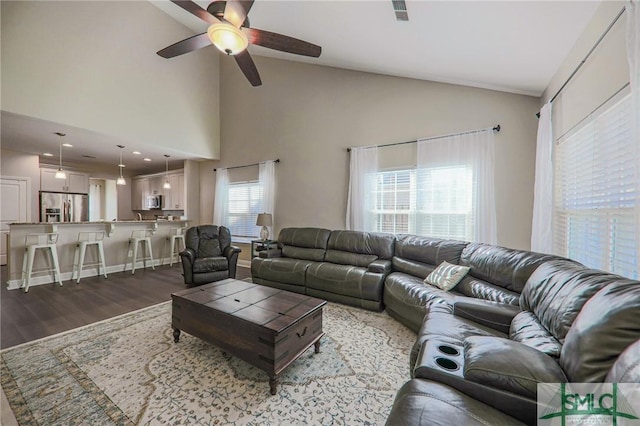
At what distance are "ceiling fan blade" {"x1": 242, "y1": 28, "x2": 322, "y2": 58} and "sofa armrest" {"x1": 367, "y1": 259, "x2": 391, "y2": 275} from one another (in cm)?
259

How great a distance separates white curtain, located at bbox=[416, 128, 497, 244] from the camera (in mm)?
3199

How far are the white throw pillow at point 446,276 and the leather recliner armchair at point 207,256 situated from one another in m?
3.17

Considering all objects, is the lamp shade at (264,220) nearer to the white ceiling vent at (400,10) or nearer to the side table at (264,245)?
the side table at (264,245)

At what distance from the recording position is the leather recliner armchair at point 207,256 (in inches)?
155

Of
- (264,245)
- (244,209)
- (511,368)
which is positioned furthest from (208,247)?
(511,368)

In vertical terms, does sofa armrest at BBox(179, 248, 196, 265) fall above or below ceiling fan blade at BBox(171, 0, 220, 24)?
below

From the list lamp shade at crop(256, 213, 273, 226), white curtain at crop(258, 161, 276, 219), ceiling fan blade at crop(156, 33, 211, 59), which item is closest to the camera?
ceiling fan blade at crop(156, 33, 211, 59)

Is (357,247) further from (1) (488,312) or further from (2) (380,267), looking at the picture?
(1) (488,312)

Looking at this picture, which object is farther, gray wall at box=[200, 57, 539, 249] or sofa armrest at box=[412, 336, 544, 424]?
gray wall at box=[200, 57, 539, 249]

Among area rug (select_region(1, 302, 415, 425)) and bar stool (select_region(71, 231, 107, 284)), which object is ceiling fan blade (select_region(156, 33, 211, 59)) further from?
bar stool (select_region(71, 231, 107, 284))

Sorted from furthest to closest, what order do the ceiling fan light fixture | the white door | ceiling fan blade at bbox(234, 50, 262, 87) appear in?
the white door
ceiling fan blade at bbox(234, 50, 262, 87)
the ceiling fan light fixture

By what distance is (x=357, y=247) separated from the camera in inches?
151

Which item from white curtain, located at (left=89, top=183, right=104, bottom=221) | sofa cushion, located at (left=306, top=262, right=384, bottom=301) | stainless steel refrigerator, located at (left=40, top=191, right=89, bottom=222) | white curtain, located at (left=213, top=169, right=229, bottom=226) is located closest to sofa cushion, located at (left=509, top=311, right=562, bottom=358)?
sofa cushion, located at (left=306, top=262, right=384, bottom=301)

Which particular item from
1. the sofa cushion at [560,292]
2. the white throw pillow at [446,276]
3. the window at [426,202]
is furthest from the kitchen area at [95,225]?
the sofa cushion at [560,292]
